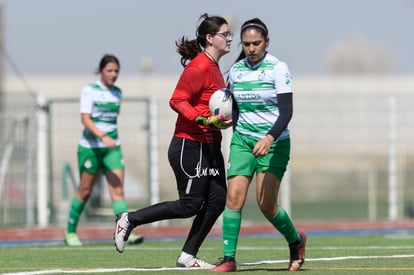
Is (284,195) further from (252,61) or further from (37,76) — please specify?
(37,76)

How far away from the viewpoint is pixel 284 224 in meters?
9.66

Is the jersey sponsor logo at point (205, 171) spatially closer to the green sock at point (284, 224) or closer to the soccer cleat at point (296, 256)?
the green sock at point (284, 224)

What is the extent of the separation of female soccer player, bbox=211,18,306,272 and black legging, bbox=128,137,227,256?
444 mm

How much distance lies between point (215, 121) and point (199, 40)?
0.94 meters

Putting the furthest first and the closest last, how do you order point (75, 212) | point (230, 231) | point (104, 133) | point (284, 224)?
point (75, 212) < point (104, 133) < point (284, 224) < point (230, 231)

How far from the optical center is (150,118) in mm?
20891

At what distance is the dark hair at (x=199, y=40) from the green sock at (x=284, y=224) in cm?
160

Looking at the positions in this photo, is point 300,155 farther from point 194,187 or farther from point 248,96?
point 248,96

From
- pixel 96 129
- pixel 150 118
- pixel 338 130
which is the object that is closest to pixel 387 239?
pixel 96 129

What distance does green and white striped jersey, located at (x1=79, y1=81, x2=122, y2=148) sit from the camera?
46.2ft

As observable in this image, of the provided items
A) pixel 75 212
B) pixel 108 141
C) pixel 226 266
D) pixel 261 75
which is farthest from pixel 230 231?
pixel 75 212

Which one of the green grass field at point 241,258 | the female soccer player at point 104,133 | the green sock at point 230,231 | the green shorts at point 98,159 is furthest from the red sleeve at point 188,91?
the green shorts at point 98,159

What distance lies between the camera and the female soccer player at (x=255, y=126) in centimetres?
939

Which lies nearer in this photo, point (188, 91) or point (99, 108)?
point (188, 91)
